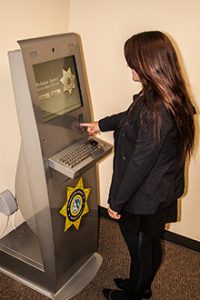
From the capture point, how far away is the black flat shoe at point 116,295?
1.75 metres

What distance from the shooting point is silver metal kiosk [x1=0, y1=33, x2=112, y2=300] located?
52.5 inches

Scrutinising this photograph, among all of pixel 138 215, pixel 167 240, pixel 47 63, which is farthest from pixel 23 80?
pixel 167 240

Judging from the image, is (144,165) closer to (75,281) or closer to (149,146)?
(149,146)

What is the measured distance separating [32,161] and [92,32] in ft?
3.15

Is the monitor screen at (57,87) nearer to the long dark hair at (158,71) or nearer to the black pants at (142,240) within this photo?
the long dark hair at (158,71)

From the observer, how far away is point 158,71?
4.09ft

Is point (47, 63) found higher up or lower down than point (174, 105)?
higher up

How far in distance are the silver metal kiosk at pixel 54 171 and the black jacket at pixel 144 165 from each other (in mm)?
183

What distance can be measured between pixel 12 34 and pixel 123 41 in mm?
627

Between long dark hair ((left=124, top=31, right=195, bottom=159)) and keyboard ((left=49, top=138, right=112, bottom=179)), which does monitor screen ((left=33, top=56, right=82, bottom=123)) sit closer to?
keyboard ((left=49, top=138, right=112, bottom=179))

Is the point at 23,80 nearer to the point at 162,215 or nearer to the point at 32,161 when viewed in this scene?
the point at 32,161

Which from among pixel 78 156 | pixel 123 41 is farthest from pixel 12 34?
pixel 78 156

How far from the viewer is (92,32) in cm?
197

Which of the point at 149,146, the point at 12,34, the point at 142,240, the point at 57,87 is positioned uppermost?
the point at 12,34
